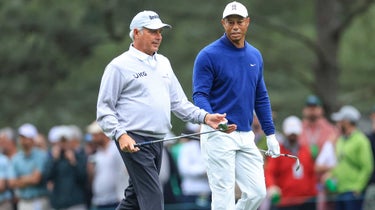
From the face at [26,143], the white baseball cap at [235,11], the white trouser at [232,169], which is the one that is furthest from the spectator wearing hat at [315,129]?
the white baseball cap at [235,11]

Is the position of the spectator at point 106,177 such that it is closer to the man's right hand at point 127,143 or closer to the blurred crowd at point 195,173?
the blurred crowd at point 195,173

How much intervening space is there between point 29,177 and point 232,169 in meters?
6.83

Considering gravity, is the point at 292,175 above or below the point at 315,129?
below

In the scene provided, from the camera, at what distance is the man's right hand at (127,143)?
10708 millimetres

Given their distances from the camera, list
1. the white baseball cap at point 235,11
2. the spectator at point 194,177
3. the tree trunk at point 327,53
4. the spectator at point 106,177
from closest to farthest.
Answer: the white baseball cap at point 235,11, the spectator at point 106,177, the spectator at point 194,177, the tree trunk at point 327,53

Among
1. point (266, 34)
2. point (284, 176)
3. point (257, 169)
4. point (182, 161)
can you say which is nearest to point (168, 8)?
point (266, 34)

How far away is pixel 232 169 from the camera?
450 inches

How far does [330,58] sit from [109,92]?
47.9 feet

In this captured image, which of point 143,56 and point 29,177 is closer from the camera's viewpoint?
point 143,56

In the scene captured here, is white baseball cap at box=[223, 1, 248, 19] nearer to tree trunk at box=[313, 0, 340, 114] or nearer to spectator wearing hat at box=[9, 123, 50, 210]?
spectator wearing hat at box=[9, 123, 50, 210]

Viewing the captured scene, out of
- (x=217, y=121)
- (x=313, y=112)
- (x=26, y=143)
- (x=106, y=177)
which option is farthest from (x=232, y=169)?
(x=26, y=143)

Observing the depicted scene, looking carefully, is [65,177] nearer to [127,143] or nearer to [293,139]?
[293,139]

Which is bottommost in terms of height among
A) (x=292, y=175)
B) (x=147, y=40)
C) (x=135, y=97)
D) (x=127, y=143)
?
(x=292, y=175)

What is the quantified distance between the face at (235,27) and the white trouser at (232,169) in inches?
35.4
